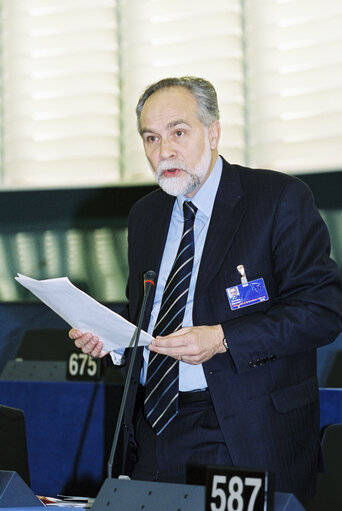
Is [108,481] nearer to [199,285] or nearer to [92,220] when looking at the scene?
[199,285]

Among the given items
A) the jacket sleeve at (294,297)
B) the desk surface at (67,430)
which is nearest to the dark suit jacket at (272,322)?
the jacket sleeve at (294,297)

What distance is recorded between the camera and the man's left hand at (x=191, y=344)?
1645 millimetres

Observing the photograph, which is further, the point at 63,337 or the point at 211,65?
the point at 211,65

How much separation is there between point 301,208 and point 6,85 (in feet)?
10.4

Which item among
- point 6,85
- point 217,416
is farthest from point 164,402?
point 6,85

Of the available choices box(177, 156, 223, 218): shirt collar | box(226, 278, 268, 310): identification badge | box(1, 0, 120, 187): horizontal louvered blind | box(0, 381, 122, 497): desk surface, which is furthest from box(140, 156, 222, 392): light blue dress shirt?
box(1, 0, 120, 187): horizontal louvered blind

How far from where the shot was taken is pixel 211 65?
4.31 m

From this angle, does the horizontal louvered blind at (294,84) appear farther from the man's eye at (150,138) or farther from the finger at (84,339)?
the finger at (84,339)

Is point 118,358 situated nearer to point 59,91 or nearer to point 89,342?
point 89,342

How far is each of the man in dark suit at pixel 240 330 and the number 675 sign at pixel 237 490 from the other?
1.49ft

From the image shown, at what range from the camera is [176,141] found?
2.00 metres

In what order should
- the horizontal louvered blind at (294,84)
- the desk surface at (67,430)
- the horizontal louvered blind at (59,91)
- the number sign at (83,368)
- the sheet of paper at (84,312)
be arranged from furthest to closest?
the horizontal louvered blind at (59,91) → the horizontal louvered blind at (294,84) → the number sign at (83,368) → the desk surface at (67,430) → the sheet of paper at (84,312)

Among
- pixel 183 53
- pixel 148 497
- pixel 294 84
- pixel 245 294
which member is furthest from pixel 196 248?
pixel 183 53

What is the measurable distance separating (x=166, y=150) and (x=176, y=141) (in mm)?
39
